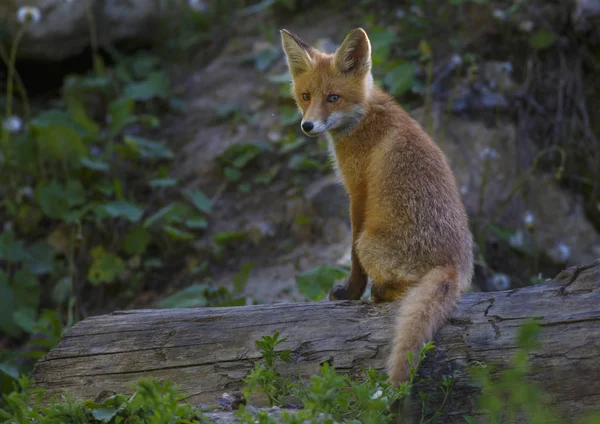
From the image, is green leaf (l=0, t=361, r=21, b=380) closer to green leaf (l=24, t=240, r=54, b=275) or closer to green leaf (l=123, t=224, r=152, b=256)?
green leaf (l=24, t=240, r=54, b=275)

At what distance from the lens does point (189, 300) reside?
5414 mm

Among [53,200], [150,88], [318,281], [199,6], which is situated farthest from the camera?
[199,6]

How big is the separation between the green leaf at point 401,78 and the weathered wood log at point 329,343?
3.62 metres

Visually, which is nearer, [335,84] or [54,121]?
[335,84]

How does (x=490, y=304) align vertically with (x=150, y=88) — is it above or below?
below

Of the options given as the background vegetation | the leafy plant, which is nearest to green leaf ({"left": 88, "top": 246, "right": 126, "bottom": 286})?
the background vegetation

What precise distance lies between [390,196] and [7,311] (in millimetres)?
4232

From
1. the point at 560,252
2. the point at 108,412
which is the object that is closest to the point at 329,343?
the point at 108,412

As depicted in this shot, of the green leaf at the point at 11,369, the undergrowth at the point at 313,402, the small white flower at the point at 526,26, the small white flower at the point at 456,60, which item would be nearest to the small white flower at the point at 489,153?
the small white flower at the point at 456,60

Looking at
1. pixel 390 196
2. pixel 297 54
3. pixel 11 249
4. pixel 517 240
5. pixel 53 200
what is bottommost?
pixel 517 240

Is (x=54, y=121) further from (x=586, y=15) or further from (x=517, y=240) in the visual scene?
(x=586, y=15)

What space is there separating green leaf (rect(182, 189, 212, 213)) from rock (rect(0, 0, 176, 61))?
283 centimetres

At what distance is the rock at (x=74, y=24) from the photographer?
316 inches

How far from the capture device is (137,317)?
12.7ft
